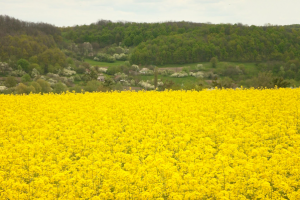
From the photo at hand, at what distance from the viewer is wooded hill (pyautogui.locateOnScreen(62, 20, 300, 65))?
220 ft

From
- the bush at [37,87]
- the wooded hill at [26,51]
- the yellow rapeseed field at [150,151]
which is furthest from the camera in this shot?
the wooded hill at [26,51]

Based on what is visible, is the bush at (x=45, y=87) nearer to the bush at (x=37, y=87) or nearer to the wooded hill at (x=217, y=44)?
the bush at (x=37, y=87)

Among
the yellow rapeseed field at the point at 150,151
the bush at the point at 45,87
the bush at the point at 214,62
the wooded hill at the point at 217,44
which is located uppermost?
the wooded hill at the point at 217,44

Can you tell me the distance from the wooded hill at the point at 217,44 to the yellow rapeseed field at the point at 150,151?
52.1 meters

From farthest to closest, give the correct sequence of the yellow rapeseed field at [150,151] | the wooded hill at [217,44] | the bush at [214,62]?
1. the bush at [214,62]
2. the wooded hill at [217,44]
3. the yellow rapeseed field at [150,151]

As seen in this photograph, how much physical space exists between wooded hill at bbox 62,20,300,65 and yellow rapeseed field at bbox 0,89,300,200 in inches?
2050

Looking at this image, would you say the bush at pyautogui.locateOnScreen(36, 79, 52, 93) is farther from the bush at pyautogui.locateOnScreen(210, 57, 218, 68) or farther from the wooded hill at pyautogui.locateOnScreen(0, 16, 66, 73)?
the bush at pyautogui.locateOnScreen(210, 57, 218, 68)

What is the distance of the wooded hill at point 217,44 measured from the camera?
67.2m

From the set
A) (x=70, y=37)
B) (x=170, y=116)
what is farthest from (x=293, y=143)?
(x=70, y=37)

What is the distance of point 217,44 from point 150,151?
67.6 metres

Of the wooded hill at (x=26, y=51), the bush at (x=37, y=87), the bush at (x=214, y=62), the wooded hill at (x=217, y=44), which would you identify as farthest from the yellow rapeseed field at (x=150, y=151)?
the wooded hill at (x=217, y=44)

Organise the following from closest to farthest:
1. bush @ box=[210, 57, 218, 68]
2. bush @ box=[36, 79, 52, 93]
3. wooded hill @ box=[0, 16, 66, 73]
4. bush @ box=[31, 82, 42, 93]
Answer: bush @ box=[31, 82, 42, 93]
bush @ box=[36, 79, 52, 93]
wooded hill @ box=[0, 16, 66, 73]
bush @ box=[210, 57, 218, 68]

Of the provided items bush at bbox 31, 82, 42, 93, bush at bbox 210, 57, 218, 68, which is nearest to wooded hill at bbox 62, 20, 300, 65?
bush at bbox 210, 57, 218, 68

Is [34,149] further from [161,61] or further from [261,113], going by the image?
[161,61]
